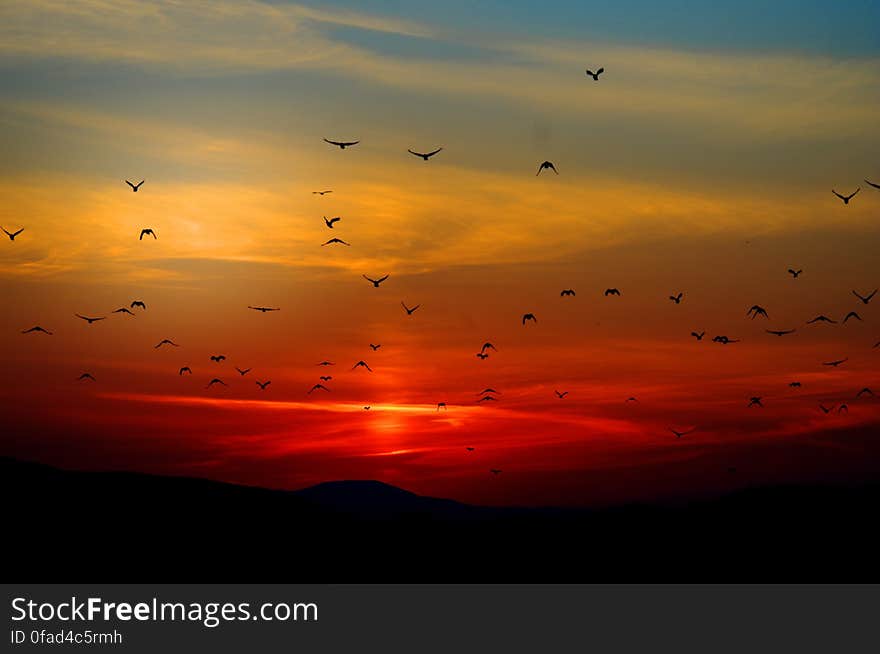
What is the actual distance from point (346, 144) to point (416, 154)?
6.18 meters

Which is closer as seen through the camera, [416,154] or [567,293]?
[416,154]

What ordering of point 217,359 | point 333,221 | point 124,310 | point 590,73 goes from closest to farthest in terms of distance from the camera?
1. point 590,73
2. point 333,221
3. point 124,310
4. point 217,359

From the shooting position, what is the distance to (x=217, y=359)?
142 m

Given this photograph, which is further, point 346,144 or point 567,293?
point 567,293

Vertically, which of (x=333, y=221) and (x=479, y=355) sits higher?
(x=333, y=221)

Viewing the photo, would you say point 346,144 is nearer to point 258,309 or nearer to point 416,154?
point 416,154

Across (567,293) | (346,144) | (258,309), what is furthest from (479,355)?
(346,144)
